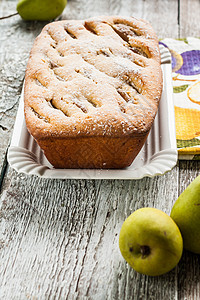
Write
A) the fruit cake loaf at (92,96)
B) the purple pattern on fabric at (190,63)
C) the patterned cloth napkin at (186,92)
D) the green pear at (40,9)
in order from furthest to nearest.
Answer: the green pear at (40,9) → the purple pattern on fabric at (190,63) → the patterned cloth napkin at (186,92) → the fruit cake loaf at (92,96)

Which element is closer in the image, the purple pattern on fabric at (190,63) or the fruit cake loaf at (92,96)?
the fruit cake loaf at (92,96)

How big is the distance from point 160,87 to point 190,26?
0.65m

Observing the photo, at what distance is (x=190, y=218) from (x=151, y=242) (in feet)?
0.35

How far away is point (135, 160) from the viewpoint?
3.07 feet

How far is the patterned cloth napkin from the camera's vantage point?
1.00 metres

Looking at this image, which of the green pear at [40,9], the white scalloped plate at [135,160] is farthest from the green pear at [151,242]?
the green pear at [40,9]

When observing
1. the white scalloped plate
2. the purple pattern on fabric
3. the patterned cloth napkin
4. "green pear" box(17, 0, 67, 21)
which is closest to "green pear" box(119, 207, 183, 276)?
the white scalloped plate

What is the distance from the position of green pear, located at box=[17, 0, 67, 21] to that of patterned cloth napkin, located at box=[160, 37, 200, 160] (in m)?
0.41

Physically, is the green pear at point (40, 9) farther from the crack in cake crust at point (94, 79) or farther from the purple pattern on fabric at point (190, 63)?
the purple pattern on fabric at point (190, 63)

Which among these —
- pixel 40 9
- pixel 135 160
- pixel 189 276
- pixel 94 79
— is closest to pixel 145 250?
pixel 189 276

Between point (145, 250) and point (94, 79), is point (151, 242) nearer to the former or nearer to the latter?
point (145, 250)

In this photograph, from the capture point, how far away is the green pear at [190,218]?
739 millimetres

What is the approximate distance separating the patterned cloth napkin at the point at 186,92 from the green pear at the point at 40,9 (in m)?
0.41

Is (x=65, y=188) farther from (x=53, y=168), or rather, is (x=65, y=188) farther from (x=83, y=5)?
(x=83, y=5)
